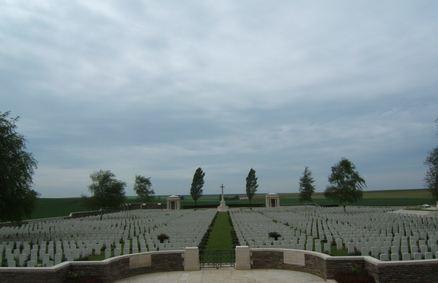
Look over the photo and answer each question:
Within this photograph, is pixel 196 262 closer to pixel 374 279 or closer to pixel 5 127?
pixel 374 279

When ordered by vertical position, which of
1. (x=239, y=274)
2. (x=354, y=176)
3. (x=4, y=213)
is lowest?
(x=239, y=274)

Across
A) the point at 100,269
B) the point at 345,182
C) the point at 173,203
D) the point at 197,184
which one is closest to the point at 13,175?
the point at 100,269

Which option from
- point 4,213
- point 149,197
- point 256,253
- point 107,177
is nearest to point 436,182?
point 256,253

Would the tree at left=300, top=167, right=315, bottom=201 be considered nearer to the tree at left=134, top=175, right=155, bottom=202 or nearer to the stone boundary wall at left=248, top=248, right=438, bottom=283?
the tree at left=134, top=175, right=155, bottom=202

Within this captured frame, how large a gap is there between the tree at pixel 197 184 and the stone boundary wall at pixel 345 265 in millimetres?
80127

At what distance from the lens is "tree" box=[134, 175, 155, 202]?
8869cm

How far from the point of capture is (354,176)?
51.4m

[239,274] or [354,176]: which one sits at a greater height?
[354,176]

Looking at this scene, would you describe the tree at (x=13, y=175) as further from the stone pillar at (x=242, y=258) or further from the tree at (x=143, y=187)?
the tree at (x=143, y=187)

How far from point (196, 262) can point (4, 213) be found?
1865 cm

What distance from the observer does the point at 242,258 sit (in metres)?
13.8

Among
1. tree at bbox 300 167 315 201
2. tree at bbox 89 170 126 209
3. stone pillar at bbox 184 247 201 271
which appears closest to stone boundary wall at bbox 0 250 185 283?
stone pillar at bbox 184 247 201 271

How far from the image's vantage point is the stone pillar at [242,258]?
13734 mm

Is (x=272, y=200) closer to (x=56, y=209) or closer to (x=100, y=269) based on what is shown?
(x=56, y=209)
